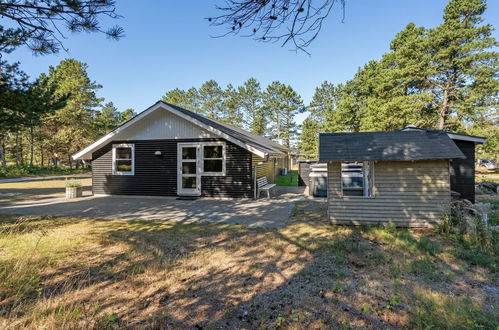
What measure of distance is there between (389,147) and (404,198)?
4.42 ft

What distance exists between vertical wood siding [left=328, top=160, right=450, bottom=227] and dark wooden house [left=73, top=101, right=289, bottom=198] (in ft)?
16.0

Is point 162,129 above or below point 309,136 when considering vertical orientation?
below

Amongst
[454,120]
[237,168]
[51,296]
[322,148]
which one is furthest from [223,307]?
[454,120]

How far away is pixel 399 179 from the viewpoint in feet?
19.6

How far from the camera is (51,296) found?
302cm

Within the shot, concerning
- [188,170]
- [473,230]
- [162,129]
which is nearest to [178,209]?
[188,170]

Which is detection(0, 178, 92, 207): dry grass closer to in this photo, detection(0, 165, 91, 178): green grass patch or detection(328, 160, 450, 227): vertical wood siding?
detection(0, 165, 91, 178): green grass patch

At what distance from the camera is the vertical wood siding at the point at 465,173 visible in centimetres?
838

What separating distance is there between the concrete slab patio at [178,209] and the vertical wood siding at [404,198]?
2.07 metres

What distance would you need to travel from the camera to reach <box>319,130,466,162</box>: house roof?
5.72 meters

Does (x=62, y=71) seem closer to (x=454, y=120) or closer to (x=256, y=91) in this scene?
(x=256, y=91)

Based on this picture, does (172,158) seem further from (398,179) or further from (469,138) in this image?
(469,138)

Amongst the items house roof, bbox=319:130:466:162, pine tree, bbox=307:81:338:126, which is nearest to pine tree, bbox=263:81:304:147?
pine tree, bbox=307:81:338:126

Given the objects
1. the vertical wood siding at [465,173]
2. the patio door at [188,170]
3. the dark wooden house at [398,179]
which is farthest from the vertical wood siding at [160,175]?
the vertical wood siding at [465,173]
